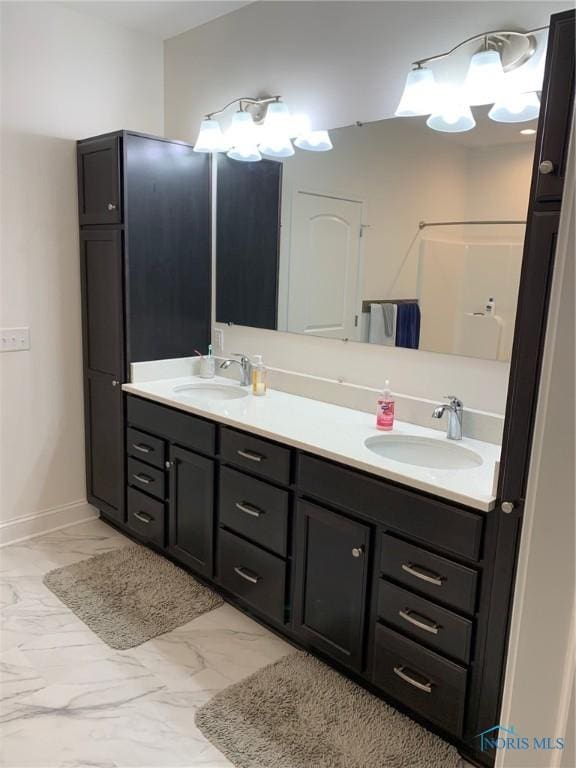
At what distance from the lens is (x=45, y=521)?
3.02 metres

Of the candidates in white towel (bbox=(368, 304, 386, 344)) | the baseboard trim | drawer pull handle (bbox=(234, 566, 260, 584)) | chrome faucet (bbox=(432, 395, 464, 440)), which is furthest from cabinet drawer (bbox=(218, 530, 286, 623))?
the baseboard trim

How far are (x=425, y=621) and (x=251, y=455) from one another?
0.82 m

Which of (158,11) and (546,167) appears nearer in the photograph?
(546,167)

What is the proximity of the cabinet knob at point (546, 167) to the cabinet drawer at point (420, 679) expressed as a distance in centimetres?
132

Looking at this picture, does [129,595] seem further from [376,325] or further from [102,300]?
[376,325]

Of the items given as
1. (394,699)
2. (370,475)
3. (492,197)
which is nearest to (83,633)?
(394,699)

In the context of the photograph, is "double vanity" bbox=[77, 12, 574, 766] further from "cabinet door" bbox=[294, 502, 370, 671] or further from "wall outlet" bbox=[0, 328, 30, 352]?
"wall outlet" bbox=[0, 328, 30, 352]

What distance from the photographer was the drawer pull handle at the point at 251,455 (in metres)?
2.10

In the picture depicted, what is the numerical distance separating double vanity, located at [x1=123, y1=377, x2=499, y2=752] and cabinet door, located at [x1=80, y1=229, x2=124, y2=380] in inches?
10.9

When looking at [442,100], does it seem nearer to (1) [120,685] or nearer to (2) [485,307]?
(2) [485,307]

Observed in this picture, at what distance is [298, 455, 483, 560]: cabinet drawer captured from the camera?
5.13 feet

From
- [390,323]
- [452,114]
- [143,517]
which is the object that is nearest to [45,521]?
[143,517]

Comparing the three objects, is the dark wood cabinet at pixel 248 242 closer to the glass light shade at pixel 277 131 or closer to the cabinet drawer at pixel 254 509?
the glass light shade at pixel 277 131

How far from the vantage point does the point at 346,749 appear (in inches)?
67.2
